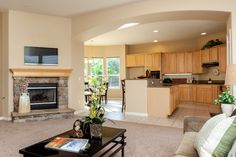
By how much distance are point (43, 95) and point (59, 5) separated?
8.72ft

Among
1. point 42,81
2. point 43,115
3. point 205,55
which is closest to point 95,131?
point 43,115

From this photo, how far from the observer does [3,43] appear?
5.70 m

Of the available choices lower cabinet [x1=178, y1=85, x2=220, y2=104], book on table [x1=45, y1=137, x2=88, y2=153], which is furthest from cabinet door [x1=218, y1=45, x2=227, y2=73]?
book on table [x1=45, y1=137, x2=88, y2=153]

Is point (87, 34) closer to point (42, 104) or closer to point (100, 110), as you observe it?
point (42, 104)

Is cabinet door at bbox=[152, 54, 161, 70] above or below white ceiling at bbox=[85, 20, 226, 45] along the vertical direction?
below

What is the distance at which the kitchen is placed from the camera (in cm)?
592

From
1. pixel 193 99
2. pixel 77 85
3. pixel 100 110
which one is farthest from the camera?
pixel 193 99

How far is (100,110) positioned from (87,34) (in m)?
4.10

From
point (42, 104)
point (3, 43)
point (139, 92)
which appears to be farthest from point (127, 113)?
point (3, 43)

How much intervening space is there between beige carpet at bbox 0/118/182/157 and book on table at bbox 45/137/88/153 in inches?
41.8

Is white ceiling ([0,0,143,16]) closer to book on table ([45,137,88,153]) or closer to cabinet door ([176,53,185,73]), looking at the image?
book on table ([45,137,88,153])

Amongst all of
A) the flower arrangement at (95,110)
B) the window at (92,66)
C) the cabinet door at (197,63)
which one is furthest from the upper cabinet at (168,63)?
the flower arrangement at (95,110)

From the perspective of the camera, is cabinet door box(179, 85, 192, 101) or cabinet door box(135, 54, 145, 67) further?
cabinet door box(135, 54, 145, 67)

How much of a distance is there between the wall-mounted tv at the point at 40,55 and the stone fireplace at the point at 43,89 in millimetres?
278
